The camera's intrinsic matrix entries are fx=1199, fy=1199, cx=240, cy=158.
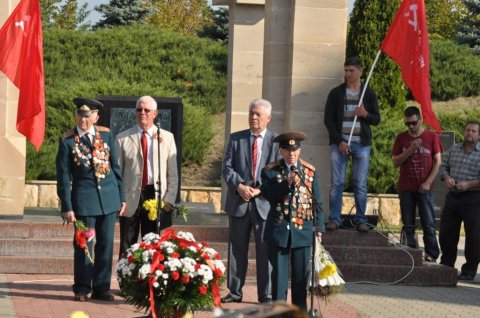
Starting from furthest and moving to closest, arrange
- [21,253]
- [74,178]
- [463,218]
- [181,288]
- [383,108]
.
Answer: [383,108]
[463,218]
[21,253]
[74,178]
[181,288]

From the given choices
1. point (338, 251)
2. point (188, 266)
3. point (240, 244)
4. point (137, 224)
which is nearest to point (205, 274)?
point (188, 266)

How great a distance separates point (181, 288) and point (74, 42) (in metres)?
24.2

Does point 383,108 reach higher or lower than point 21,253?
higher

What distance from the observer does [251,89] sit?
19.8 meters

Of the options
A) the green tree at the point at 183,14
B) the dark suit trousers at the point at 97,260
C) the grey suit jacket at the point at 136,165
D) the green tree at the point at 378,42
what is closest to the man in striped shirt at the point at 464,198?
the grey suit jacket at the point at 136,165

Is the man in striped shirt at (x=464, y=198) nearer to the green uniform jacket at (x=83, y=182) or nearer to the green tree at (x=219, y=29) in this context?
the green uniform jacket at (x=83, y=182)

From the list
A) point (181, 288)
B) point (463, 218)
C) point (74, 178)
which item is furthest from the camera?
point (463, 218)

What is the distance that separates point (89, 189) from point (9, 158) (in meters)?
3.95

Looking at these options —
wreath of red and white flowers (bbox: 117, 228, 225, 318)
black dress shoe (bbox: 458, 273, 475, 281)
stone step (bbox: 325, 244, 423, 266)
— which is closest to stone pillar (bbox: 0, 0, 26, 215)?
stone step (bbox: 325, 244, 423, 266)

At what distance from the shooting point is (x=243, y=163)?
12.0 m

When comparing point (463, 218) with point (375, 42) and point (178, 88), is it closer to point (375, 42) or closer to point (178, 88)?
point (375, 42)

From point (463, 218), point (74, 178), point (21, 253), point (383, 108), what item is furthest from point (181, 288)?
point (383, 108)

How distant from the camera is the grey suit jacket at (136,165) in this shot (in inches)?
482

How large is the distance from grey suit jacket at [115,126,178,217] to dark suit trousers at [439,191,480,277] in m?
4.25
